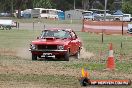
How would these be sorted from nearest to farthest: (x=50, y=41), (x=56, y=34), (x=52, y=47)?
(x=52, y=47) → (x=50, y=41) → (x=56, y=34)

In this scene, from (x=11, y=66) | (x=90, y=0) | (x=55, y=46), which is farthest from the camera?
(x=90, y=0)

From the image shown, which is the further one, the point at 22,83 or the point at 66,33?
the point at 66,33

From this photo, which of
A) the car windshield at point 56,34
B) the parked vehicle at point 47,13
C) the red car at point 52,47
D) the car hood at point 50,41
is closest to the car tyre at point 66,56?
the red car at point 52,47

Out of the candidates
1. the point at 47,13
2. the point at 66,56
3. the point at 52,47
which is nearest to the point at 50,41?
the point at 52,47

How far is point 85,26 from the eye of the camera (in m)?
57.4

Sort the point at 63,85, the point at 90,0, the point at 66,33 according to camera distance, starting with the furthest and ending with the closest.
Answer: the point at 90,0, the point at 66,33, the point at 63,85

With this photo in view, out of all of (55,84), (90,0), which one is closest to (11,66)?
(55,84)

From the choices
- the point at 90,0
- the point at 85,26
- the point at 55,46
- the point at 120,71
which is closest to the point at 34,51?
the point at 55,46

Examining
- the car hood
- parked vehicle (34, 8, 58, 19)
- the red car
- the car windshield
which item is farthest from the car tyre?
parked vehicle (34, 8, 58, 19)

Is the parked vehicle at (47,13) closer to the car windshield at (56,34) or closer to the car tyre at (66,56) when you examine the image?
the car windshield at (56,34)

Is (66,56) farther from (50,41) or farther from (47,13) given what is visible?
(47,13)

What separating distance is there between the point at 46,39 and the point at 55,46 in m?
0.90

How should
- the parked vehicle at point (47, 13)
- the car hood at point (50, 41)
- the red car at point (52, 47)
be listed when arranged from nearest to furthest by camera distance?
the red car at point (52, 47)
the car hood at point (50, 41)
the parked vehicle at point (47, 13)

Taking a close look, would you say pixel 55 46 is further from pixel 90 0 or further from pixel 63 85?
pixel 90 0
